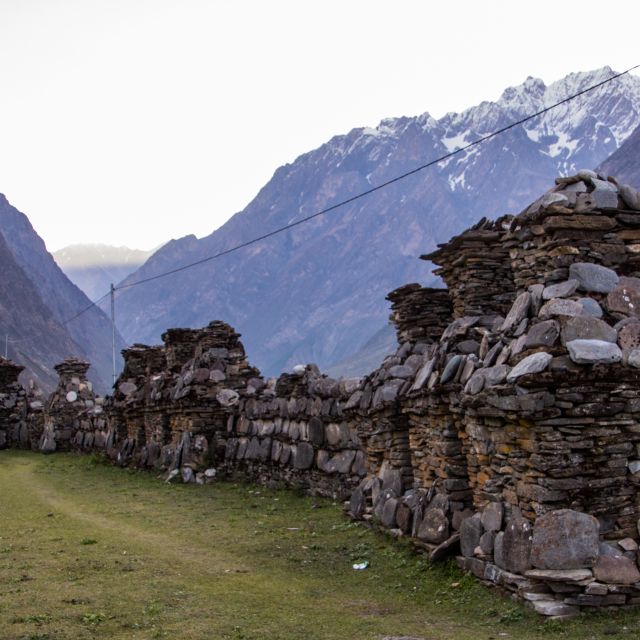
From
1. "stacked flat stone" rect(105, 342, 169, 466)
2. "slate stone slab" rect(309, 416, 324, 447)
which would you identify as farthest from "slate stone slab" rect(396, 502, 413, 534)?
"stacked flat stone" rect(105, 342, 169, 466)

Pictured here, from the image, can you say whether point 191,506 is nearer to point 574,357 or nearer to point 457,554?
point 457,554

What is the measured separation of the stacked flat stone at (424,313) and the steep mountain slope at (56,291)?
9729 cm

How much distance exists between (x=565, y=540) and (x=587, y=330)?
187 cm

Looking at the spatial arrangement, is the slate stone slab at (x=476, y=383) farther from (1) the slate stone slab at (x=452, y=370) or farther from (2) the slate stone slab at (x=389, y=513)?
(2) the slate stone slab at (x=389, y=513)

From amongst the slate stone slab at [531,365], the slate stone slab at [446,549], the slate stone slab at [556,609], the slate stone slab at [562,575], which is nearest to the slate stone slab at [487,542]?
the slate stone slab at [446,549]

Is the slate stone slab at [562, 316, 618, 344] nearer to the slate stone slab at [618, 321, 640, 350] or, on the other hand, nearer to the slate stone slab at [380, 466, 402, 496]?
the slate stone slab at [618, 321, 640, 350]

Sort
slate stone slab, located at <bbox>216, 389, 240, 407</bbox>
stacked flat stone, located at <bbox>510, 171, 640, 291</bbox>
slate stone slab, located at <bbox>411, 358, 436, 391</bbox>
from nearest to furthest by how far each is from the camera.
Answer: stacked flat stone, located at <bbox>510, 171, 640, 291</bbox>
slate stone slab, located at <bbox>411, 358, 436, 391</bbox>
slate stone slab, located at <bbox>216, 389, 240, 407</bbox>

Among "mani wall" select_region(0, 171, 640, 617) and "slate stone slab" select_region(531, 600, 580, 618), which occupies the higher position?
"mani wall" select_region(0, 171, 640, 617)

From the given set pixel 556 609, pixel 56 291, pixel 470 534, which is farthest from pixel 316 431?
pixel 56 291

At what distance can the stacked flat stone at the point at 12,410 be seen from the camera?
31.2 m

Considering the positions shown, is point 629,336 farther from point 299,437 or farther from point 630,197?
point 299,437

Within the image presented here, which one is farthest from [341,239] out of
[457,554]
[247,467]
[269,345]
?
[457,554]

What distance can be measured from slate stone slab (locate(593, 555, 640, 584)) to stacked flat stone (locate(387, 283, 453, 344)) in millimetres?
5681

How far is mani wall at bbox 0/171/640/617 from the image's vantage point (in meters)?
7.51
